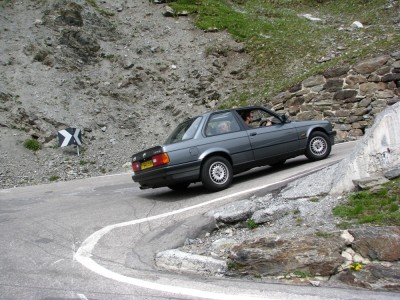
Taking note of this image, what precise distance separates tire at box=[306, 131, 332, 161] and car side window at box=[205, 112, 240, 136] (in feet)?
6.89

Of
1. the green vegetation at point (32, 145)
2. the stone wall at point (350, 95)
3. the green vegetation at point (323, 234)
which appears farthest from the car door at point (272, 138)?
the green vegetation at point (32, 145)

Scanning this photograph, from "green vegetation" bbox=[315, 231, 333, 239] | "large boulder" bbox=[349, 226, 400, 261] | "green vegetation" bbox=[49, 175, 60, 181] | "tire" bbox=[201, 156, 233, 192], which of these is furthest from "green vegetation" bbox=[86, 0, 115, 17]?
"large boulder" bbox=[349, 226, 400, 261]

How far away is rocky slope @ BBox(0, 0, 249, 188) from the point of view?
52.2ft

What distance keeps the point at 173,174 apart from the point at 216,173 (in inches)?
36.8

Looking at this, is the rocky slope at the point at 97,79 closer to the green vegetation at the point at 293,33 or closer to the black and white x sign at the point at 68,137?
the black and white x sign at the point at 68,137

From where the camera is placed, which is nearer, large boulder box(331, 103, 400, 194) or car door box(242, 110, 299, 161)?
large boulder box(331, 103, 400, 194)

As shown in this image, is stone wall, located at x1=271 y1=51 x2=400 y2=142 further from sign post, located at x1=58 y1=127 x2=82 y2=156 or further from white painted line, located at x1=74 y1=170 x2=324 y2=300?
white painted line, located at x1=74 y1=170 x2=324 y2=300

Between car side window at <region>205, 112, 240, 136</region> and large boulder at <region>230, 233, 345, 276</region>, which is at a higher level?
car side window at <region>205, 112, 240, 136</region>

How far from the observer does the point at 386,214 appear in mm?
4867

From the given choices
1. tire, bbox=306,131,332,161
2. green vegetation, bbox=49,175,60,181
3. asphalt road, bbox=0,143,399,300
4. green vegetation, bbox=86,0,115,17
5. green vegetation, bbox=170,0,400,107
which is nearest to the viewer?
asphalt road, bbox=0,143,399,300

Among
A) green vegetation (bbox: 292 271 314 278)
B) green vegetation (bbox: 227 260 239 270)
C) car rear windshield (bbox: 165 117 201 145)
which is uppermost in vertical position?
car rear windshield (bbox: 165 117 201 145)

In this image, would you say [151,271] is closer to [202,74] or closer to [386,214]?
[386,214]

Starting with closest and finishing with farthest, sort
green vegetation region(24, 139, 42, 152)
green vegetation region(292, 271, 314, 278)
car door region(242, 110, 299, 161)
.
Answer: green vegetation region(292, 271, 314, 278), car door region(242, 110, 299, 161), green vegetation region(24, 139, 42, 152)

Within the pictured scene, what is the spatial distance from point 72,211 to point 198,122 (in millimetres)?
3102
